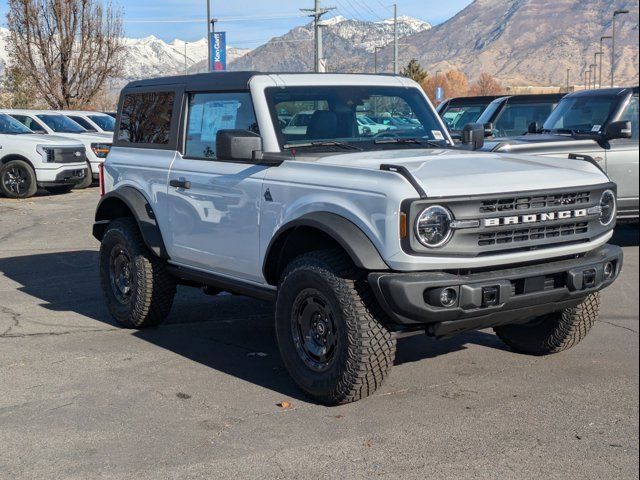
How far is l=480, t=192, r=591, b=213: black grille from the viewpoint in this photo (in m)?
4.89

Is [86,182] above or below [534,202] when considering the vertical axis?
below

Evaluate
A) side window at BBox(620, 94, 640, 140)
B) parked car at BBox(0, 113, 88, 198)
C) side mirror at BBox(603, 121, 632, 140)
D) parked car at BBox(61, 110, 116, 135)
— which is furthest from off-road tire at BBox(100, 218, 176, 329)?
parked car at BBox(61, 110, 116, 135)

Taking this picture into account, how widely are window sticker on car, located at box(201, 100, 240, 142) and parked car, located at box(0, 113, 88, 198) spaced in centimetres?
1252

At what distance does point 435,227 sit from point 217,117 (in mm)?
2433

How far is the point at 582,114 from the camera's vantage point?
11656 mm

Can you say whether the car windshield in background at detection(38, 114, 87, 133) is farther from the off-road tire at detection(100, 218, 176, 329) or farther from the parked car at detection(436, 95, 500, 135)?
the off-road tire at detection(100, 218, 176, 329)

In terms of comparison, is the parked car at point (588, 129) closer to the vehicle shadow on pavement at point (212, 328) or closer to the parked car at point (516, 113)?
the parked car at point (516, 113)

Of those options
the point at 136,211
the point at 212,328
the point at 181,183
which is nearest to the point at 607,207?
the point at 181,183

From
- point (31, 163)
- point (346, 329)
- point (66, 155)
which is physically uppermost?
point (66, 155)

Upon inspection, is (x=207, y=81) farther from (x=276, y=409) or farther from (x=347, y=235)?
(x=276, y=409)

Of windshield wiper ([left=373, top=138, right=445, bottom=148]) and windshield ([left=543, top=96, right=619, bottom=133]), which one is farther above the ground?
windshield ([left=543, top=96, right=619, bottom=133])

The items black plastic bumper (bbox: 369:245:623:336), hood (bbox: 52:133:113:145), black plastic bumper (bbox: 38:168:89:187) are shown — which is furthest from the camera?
hood (bbox: 52:133:113:145)

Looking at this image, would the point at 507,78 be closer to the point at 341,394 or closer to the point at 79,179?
the point at 79,179

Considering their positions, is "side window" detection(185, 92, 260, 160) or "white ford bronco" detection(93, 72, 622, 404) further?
"side window" detection(185, 92, 260, 160)
